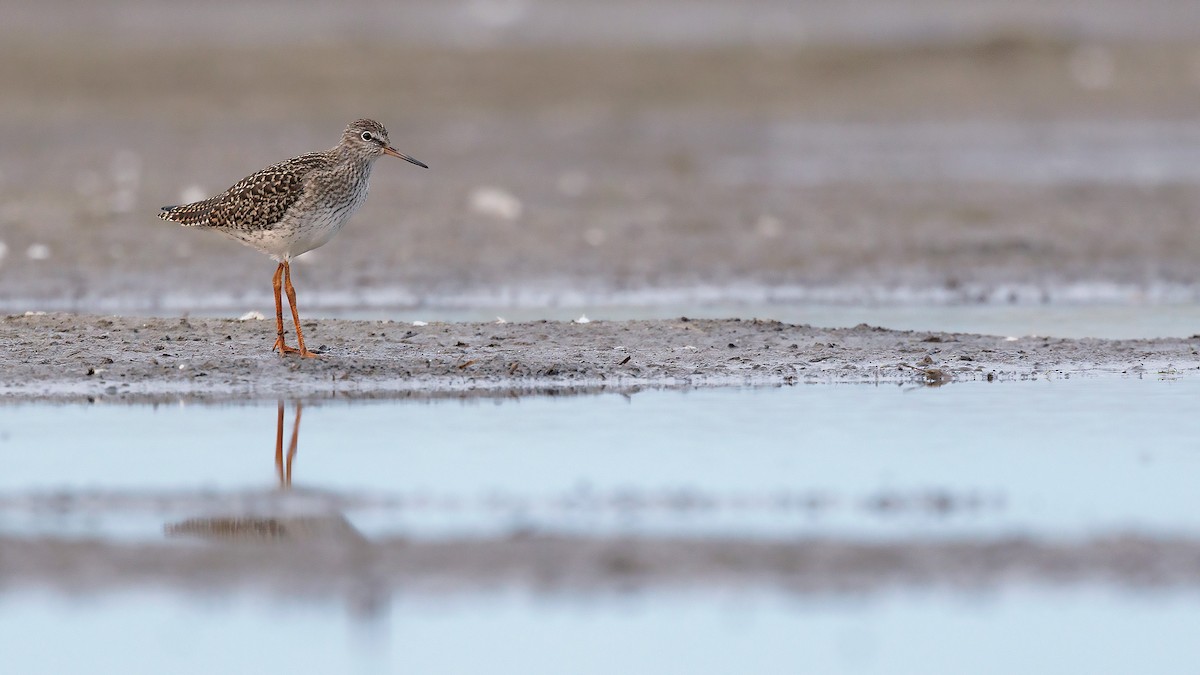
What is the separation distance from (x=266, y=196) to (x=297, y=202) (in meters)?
0.23

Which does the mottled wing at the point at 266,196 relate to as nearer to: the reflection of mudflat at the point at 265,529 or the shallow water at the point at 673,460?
the shallow water at the point at 673,460

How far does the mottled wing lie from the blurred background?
7.87ft

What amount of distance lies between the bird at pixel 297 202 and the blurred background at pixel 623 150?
2376mm

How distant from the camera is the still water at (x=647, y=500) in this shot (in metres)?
6.25

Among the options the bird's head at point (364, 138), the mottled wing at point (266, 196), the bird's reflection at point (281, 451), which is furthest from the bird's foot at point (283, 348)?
the bird's head at point (364, 138)

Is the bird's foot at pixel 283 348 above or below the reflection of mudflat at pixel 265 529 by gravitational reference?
above

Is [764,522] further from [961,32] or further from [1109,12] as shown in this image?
[1109,12]

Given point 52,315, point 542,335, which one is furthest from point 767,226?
point 52,315

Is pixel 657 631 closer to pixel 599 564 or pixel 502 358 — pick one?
pixel 599 564

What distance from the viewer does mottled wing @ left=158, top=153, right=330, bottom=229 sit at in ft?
37.8

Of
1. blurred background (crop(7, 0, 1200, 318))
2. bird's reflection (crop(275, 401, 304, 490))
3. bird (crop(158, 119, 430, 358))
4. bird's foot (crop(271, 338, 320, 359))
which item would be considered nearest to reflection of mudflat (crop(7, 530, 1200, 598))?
bird's reflection (crop(275, 401, 304, 490))

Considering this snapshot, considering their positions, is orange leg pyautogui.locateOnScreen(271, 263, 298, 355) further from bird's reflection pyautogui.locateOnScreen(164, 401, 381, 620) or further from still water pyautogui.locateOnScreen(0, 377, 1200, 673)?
bird's reflection pyautogui.locateOnScreen(164, 401, 381, 620)

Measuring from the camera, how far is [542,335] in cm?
1226

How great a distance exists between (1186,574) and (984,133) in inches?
885
